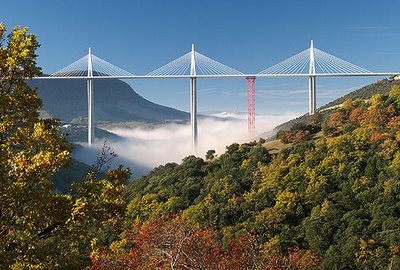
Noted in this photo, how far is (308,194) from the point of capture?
43.5 m

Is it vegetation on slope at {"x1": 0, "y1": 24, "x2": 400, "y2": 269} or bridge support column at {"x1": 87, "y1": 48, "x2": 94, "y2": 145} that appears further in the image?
bridge support column at {"x1": 87, "y1": 48, "x2": 94, "y2": 145}

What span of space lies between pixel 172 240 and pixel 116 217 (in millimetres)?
5810

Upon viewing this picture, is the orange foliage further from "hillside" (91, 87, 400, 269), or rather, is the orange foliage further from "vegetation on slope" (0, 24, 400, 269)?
"hillside" (91, 87, 400, 269)

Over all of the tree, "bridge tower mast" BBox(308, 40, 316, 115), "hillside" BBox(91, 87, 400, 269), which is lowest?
"hillside" BBox(91, 87, 400, 269)

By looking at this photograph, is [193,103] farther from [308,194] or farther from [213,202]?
[308,194]

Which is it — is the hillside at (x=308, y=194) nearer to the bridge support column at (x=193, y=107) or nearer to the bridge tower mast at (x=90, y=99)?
the bridge support column at (x=193, y=107)

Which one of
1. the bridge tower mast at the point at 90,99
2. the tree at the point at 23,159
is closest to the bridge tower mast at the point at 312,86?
the bridge tower mast at the point at 90,99

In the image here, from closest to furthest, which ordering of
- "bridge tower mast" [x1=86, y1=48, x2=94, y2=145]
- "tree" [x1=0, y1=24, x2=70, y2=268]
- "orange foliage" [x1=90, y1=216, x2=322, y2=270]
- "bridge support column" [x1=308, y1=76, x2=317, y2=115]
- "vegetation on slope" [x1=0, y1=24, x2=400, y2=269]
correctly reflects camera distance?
"tree" [x1=0, y1=24, x2=70, y2=268] < "vegetation on slope" [x1=0, y1=24, x2=400, y2=269] < "orange foliage" [x1=90, y1=216, x2=322, y2=270] < "bridge support column" [x1=308, y1=76, x2=317, y2=115] < "bridge tower mast" [x1=86, y1=48, x2=94, y2=145]

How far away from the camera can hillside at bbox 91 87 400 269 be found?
1433 inches

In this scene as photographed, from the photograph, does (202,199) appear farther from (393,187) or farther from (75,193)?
(75,193)

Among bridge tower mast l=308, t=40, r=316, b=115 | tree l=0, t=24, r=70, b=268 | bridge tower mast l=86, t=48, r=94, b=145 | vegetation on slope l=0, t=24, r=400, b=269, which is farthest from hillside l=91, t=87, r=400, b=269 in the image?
bridge tower mast l=86, t=48, r=94, b=145

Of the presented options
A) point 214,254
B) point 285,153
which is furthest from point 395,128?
point 214,254

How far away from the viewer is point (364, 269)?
113ft

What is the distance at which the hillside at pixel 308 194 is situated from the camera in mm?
36406
